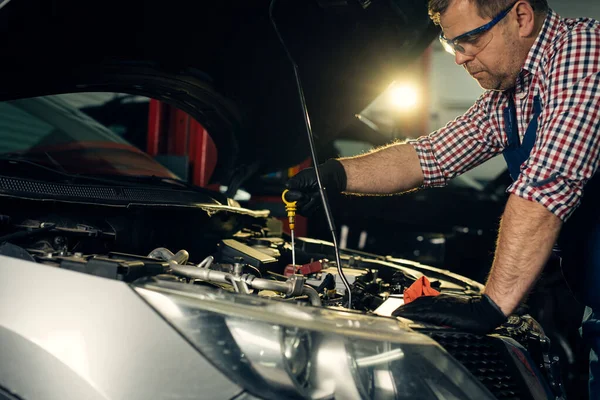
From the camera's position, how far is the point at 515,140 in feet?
4.98

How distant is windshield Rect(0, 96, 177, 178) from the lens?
5.07 feet

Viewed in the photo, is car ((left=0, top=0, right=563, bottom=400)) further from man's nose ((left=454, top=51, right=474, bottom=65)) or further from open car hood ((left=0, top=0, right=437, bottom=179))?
man's nose ((left=454, top=51, right=474, bottom=65))

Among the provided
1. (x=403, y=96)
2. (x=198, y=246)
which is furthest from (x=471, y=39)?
(x=403, y=96)

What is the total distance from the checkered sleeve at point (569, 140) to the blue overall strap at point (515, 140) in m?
0.21

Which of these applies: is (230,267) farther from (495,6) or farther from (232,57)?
(495,6)

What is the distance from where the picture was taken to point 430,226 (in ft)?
12.6

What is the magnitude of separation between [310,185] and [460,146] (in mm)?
519

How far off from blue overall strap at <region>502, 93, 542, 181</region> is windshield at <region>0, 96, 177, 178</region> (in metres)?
1.22

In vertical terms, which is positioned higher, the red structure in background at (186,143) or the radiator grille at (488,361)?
the red structure in background at (186,143)

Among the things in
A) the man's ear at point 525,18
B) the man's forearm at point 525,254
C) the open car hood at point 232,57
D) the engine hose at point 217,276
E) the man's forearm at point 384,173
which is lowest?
the engine hose at point 217,276

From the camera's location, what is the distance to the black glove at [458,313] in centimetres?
106

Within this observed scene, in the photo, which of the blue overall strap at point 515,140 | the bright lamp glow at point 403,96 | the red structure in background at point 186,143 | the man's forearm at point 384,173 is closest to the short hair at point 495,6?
the blue overall strap at point 515,140

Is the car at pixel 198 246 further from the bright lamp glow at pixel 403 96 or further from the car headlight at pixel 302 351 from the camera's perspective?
the bright lamp glow at pixel 403 96

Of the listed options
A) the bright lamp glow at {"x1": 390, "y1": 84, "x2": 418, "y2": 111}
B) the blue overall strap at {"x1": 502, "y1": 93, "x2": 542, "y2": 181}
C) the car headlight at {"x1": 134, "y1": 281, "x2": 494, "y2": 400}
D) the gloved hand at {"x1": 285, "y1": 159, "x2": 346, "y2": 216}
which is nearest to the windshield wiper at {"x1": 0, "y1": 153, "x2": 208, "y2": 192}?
the gloved hand at {"x1": 285, "y1": 159, "x2": 346, "y2": 216}
